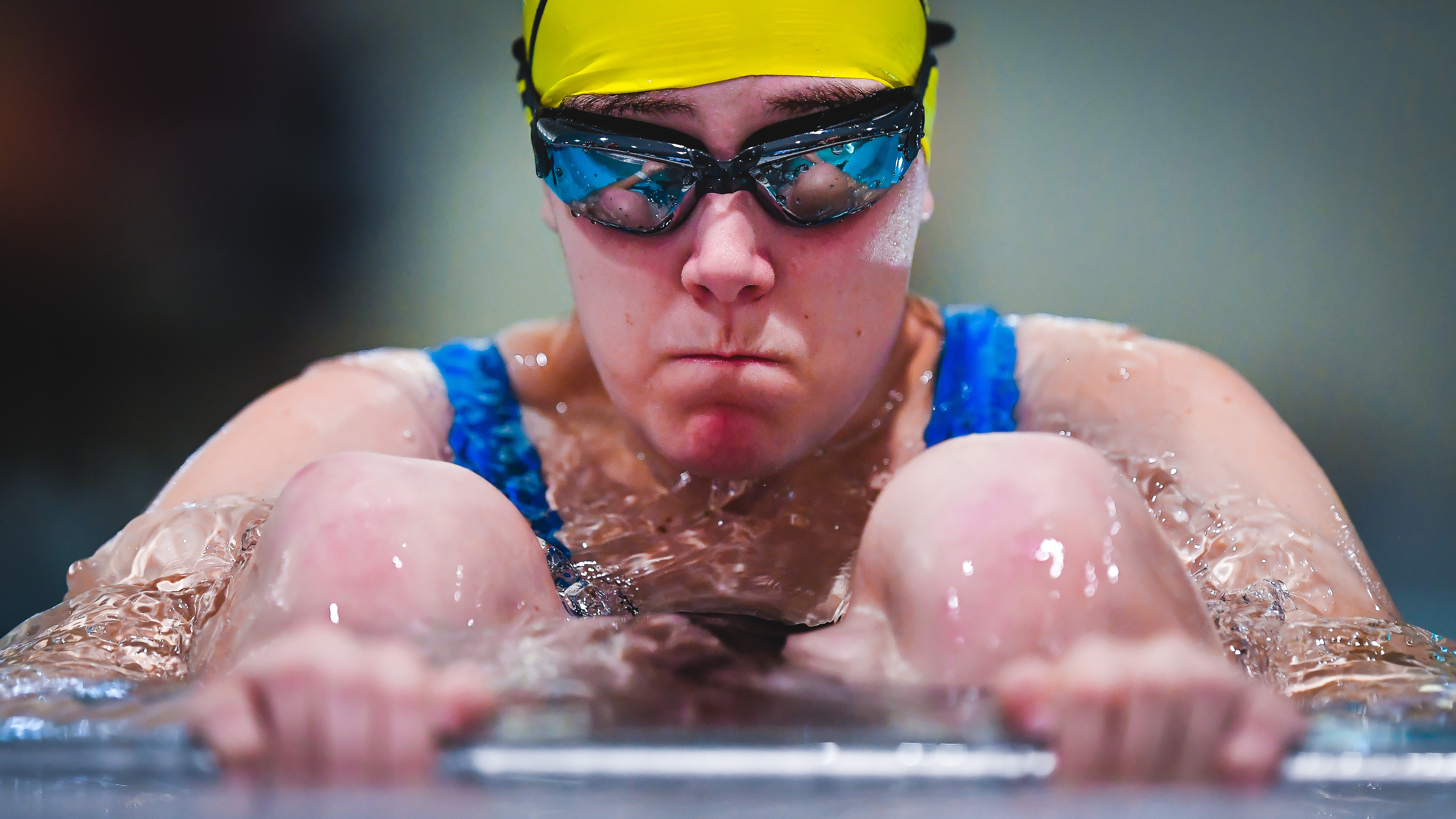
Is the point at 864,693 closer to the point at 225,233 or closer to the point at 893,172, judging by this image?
the point at 893,172

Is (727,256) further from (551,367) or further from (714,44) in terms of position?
(551,367)

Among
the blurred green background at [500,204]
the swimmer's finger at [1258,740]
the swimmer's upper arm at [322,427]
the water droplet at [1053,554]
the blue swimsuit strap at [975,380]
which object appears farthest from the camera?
the blurred green background at [500,204]

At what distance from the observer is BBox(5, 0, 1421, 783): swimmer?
0.42 metres

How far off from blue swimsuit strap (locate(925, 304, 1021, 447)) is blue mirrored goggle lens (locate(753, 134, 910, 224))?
0.23 metres

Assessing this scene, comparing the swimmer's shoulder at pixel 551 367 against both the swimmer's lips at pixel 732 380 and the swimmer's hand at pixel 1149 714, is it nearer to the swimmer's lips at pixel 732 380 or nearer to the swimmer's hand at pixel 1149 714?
the swimmer's lips at pixel 732 380

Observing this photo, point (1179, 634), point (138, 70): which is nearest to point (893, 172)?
point (1179, 634)

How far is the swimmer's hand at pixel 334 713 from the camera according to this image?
0.38 meters

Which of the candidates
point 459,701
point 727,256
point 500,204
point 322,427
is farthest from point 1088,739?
point 500,204

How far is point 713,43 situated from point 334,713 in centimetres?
60

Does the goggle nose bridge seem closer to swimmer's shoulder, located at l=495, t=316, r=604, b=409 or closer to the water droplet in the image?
swimmer's shoulder, located at l=495, t=316, r=604, b=409

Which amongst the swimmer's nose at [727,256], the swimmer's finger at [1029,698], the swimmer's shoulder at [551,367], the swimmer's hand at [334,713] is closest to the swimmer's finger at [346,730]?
the swimmer's hand at [334,713]

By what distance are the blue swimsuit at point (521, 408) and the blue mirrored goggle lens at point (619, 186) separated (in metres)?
0.26

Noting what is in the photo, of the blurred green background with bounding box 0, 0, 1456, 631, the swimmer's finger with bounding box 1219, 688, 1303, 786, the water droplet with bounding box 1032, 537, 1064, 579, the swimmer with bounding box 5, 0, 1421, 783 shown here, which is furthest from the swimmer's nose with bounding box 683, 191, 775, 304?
the blurred green background with bounding box 0, 0, 1456, 631

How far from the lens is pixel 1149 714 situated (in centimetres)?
40
